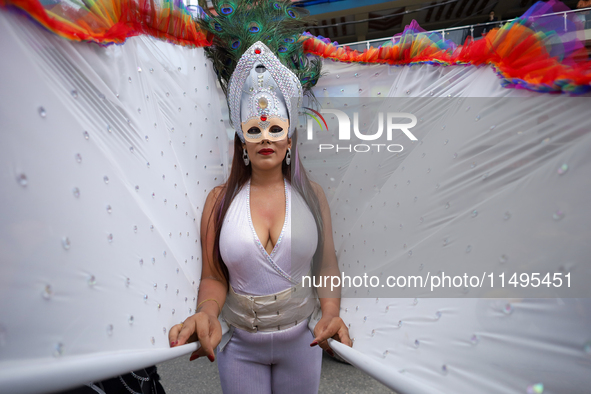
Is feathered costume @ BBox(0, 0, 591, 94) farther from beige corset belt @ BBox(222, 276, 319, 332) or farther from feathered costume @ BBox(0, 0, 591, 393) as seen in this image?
beige corset belt @ BBox(222, 276, 319, 332)

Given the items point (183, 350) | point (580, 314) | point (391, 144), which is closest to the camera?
point (580, 314)

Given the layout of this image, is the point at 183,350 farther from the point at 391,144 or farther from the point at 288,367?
the point at 391,144

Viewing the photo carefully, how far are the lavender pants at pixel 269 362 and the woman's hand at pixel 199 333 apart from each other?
0.15m

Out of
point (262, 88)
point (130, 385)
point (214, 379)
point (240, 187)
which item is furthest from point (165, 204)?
point (214, 379)

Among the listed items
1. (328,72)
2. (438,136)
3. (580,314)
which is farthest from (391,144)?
(580,314)

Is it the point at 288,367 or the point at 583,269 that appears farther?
the point at 288,367

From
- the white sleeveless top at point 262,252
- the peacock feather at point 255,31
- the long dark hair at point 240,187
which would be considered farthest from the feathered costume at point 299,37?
the white sleeveless top at point 262,252

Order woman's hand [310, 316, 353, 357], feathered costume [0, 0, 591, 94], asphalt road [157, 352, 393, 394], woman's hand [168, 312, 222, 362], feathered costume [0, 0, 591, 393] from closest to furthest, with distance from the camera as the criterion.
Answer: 1. feathered costume [0, 0, 591, 393]
2. feathered costume [0, 0, 591, 94]
3. woman's hand [168, 312, 222, 362]
4. woman's hand [310, 316, 353, 357]
5. asphalt road [157, 352, 393, 394]

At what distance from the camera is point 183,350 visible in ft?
2.32

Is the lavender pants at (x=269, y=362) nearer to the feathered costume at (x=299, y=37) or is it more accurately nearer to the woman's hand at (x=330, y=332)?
the woman's hand at (x=330, y=332)

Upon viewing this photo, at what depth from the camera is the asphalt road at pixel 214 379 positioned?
6.31ft

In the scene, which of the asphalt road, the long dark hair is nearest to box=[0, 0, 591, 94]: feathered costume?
the long dark hair

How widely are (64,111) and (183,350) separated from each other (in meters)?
0.52

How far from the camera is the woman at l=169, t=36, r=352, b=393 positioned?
2.96 feet
